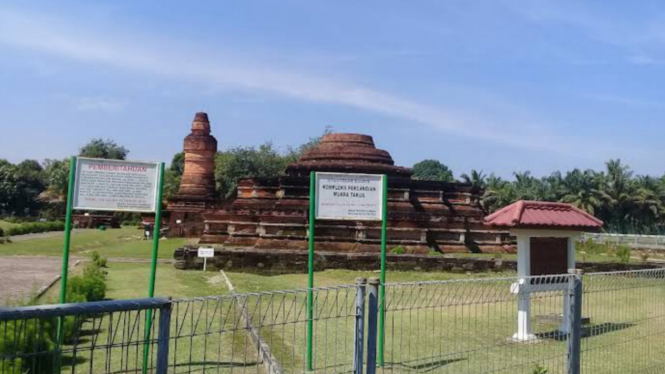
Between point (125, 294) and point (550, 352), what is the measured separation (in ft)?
25.4

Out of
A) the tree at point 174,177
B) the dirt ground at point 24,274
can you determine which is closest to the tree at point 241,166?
the tree at point 174,177

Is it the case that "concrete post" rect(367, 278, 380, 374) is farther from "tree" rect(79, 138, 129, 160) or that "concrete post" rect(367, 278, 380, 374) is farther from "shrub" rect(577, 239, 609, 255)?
"tree" rect(79, 138, 129, 160)

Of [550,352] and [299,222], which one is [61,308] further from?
[299,222]

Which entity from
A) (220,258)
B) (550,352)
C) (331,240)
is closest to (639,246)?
(331,240)

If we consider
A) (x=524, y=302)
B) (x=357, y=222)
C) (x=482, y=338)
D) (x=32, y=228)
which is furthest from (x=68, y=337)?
(x=32, y=228)

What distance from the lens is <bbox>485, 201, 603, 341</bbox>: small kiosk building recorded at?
8.66 metres

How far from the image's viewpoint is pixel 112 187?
6.10 meters

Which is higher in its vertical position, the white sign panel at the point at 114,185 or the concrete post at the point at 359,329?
the white sign panel at the point at 114,185

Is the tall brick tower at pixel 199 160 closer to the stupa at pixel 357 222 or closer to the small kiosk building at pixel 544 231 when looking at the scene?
the stupa at pixel 357 222

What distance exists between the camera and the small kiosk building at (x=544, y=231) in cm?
866

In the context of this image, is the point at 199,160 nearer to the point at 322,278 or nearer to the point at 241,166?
the point at 241,166

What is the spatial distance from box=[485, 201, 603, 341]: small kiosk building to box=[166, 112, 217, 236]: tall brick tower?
28127mm

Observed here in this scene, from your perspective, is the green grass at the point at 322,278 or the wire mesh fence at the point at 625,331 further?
the green grass at the point at 322,278

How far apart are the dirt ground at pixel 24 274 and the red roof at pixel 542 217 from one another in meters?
7.49
